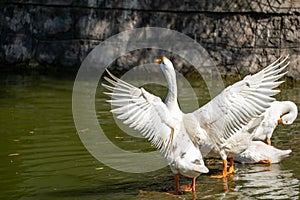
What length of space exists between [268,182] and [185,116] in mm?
1091

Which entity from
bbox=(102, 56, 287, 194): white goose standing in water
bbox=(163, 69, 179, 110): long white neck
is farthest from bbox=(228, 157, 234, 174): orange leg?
bbox=(163, 69, 179, 110): long white neck

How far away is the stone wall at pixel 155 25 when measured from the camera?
1322cm

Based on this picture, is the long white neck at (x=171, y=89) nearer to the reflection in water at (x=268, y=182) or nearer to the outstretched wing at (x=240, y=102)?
the outstretched wing at (x=240, y=102)

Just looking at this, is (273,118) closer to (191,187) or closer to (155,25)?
(191,187)

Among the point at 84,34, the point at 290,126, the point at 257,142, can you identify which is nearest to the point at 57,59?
the point at 84,34

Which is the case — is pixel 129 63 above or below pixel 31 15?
below

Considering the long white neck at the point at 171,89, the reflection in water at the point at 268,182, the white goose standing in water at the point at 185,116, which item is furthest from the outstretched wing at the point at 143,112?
the reflection in water at the point at 268,182

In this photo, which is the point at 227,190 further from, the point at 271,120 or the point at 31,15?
the point at 31,15

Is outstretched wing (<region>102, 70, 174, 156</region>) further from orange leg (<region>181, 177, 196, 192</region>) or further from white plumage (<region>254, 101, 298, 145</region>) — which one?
white plumage (<region>254, 101, 298, 145</region>)

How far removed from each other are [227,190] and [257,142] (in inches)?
52.9

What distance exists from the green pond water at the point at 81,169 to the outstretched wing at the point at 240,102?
69 cm

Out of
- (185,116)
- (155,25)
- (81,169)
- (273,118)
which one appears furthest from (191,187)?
(155,25)

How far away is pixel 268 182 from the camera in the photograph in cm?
705

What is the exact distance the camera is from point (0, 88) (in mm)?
12844
